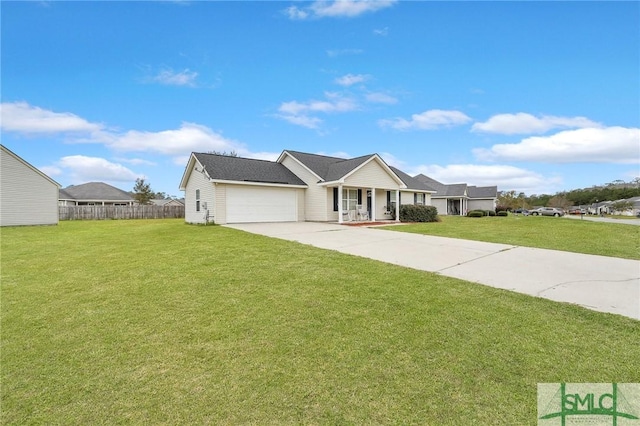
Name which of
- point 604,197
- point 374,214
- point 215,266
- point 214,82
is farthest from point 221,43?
point 604,197

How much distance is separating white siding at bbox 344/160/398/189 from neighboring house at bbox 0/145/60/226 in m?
21.1

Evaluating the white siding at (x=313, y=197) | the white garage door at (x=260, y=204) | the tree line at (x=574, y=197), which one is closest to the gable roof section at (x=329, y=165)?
the white siding at (x=313, y=197)

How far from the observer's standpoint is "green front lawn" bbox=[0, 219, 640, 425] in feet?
7.52

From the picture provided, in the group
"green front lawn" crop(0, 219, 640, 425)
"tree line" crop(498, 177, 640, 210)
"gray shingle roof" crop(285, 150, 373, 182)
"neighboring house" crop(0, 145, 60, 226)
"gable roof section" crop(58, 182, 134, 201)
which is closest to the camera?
"green front lawn" crop(0, 219, 640, 425)

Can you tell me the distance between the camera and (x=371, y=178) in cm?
2092

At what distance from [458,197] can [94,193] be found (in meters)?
48.1

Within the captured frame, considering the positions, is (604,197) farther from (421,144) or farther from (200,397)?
(200,397)

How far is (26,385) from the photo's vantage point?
258cm

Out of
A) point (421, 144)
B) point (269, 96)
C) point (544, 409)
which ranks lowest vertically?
point (544, 409)

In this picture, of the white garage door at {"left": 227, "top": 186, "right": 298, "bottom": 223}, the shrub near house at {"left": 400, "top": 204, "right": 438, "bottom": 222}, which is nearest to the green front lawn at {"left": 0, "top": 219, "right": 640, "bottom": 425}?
the white garage door at {"left": 227, "top": 186, "right": 298, "bottom": 223}

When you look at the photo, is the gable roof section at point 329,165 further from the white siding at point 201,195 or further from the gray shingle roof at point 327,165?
the white siding at point 201,195

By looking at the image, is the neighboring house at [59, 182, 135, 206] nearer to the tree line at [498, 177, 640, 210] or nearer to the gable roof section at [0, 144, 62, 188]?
the gable roof section at [0, 144, 62, 188]

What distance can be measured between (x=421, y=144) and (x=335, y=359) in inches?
934

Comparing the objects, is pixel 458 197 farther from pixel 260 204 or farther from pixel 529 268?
pixel 529 268
